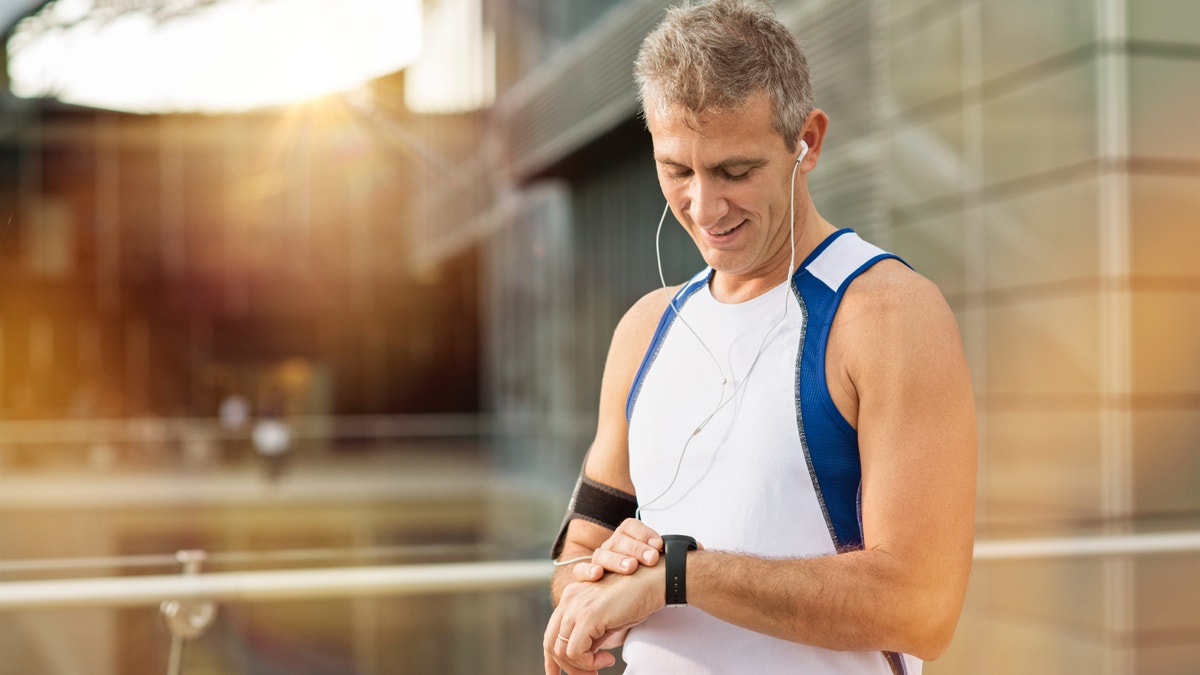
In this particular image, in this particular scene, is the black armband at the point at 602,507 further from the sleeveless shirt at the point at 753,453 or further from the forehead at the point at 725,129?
the forehead at the point at 725,129

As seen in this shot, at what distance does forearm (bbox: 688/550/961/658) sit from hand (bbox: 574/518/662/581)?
6cm

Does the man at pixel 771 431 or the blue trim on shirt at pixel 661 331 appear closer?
the man at pixel 771 431

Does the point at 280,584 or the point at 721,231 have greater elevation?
the point at 721,231

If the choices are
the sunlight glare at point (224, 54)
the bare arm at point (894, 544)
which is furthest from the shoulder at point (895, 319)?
the sunlight glare at point (224, 54)

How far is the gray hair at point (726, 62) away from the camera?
4.45 feet

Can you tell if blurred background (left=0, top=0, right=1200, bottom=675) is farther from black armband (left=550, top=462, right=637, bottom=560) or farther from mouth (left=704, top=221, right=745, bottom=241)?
mouth (left=704, top=221, right=745, bottom=241)

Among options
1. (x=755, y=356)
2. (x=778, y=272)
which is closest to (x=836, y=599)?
(x=755, y=356)

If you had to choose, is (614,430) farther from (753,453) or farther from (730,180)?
(730,180)

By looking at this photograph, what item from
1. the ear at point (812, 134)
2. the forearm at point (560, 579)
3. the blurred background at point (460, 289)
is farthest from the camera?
the blurred background at point (460, 289)

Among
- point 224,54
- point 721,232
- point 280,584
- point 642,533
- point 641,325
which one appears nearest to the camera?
point 642,533

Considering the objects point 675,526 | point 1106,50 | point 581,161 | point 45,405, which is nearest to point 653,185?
point 581,161

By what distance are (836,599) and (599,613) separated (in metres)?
0.28

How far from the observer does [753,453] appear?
1430mm

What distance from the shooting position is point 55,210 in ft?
70.7
